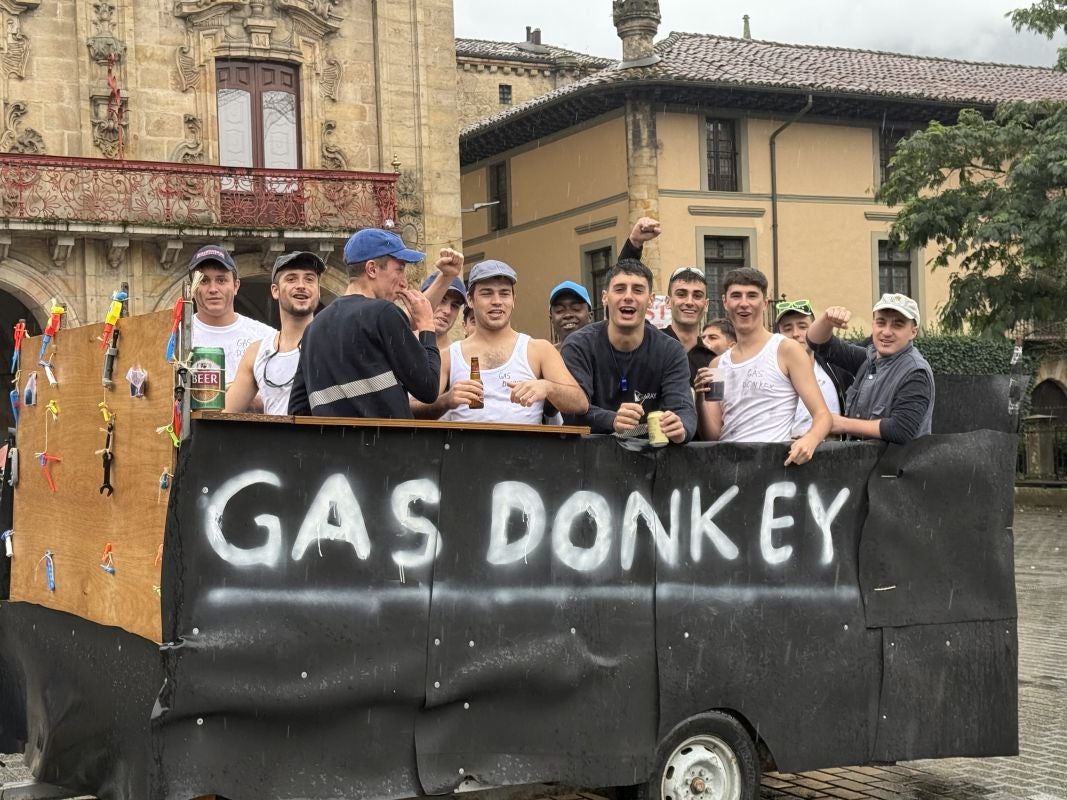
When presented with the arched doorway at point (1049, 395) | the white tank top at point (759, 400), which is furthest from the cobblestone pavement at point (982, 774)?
the arched doorway at point (1049, 395)

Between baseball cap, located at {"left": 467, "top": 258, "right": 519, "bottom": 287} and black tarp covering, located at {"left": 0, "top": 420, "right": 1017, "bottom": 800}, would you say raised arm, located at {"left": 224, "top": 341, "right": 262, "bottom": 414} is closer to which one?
baseball cap, located at {"left": 467, "top": 258, "right": 519, "bottom": 287}

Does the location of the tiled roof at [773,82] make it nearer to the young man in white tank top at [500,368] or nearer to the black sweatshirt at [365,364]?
the young man in white tank top at [500,368]

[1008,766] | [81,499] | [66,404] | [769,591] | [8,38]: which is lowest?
[1008,766]

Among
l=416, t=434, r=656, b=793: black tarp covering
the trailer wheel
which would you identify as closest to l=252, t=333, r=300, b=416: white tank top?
l=416, t=434, r=656, b=793: black tarp covering

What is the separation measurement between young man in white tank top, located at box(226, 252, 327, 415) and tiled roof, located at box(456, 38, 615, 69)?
Answer: 4183 centimetres

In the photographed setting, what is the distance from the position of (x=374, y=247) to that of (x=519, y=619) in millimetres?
1443

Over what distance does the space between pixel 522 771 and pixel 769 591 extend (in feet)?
3.94

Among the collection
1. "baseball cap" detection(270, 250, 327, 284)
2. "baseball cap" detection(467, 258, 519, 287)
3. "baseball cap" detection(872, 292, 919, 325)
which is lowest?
"baseball cap" detection(872, 292, 919, 325)

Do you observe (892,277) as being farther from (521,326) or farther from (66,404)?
(66,404)

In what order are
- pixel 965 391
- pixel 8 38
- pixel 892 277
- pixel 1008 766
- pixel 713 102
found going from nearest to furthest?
pixel 965 391 → pixel 1008 766 → pixel 8 38 → pixel 713 102 → pixel 892 277

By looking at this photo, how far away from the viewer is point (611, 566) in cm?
543

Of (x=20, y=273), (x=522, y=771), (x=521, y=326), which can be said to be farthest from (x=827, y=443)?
(x=521, y=326)

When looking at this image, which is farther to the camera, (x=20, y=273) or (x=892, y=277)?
(x=892, y=277)

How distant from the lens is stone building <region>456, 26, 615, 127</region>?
47.2m
